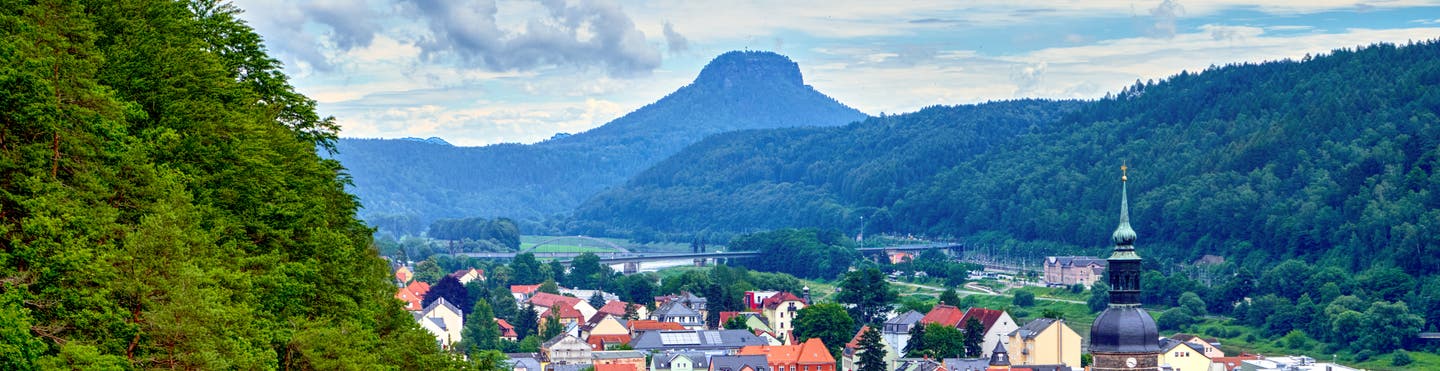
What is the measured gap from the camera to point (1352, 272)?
5714 inches

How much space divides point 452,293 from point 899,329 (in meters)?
40.6

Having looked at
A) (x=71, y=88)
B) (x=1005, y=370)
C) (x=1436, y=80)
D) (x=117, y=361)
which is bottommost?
(x=1005, y=370)

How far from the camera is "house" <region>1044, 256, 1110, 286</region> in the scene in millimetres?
166875

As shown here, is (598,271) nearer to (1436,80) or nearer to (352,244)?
(1436,80)

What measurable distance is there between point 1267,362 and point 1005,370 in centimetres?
1282

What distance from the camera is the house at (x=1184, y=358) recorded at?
323 feet

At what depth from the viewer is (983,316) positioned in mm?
114188

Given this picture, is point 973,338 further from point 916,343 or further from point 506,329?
point 506,329

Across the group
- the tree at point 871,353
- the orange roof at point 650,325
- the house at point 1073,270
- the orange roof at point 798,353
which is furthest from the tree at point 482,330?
the house at point 1073,270

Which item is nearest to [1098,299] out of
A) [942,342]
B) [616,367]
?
[942,342]

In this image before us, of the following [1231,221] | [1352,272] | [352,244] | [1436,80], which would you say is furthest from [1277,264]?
[352,244]

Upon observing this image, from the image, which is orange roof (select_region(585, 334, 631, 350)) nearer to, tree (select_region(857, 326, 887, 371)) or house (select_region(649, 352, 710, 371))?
house (select_region(649, 352, 710, 371))

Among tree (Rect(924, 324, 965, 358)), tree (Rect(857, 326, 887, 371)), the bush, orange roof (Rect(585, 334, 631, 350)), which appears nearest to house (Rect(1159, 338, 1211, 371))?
tree (Rect(924, 324, 965, 358))

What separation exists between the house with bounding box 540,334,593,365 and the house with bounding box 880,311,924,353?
1956cm
